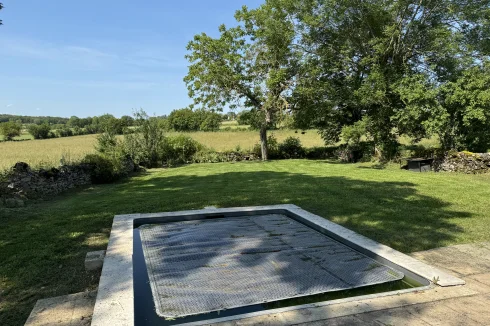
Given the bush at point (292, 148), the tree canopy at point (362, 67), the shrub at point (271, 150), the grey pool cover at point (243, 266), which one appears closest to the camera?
the grey pool cover at point (243, 266)

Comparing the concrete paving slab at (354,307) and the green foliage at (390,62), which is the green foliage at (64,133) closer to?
the green foliage at (390,62)

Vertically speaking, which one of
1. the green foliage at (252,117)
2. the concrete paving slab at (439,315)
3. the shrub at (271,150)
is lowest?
the concrete paving slab at (439,315)

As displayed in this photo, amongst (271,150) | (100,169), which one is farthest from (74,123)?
(100,169)

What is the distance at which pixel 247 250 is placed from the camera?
3920 millimetres

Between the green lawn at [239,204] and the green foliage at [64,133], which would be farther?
the green foliage at [64,133]

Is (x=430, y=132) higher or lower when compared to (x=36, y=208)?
higher

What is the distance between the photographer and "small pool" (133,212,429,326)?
2.70m

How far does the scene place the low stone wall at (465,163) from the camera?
11805mm

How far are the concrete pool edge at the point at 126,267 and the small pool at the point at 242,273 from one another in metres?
0.10

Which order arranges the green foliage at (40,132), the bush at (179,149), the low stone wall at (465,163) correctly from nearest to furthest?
1. the low stone wall at (465,163)
2. the bush at (179,149)
3. the green foliage at (40,132)

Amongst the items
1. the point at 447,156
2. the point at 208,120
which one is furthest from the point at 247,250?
the point at 208,120

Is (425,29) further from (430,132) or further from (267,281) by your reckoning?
(267,281)

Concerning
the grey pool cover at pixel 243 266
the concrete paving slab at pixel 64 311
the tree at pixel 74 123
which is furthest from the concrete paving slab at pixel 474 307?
the tree at pixel 74 123

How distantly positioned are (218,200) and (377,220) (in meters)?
3.27
